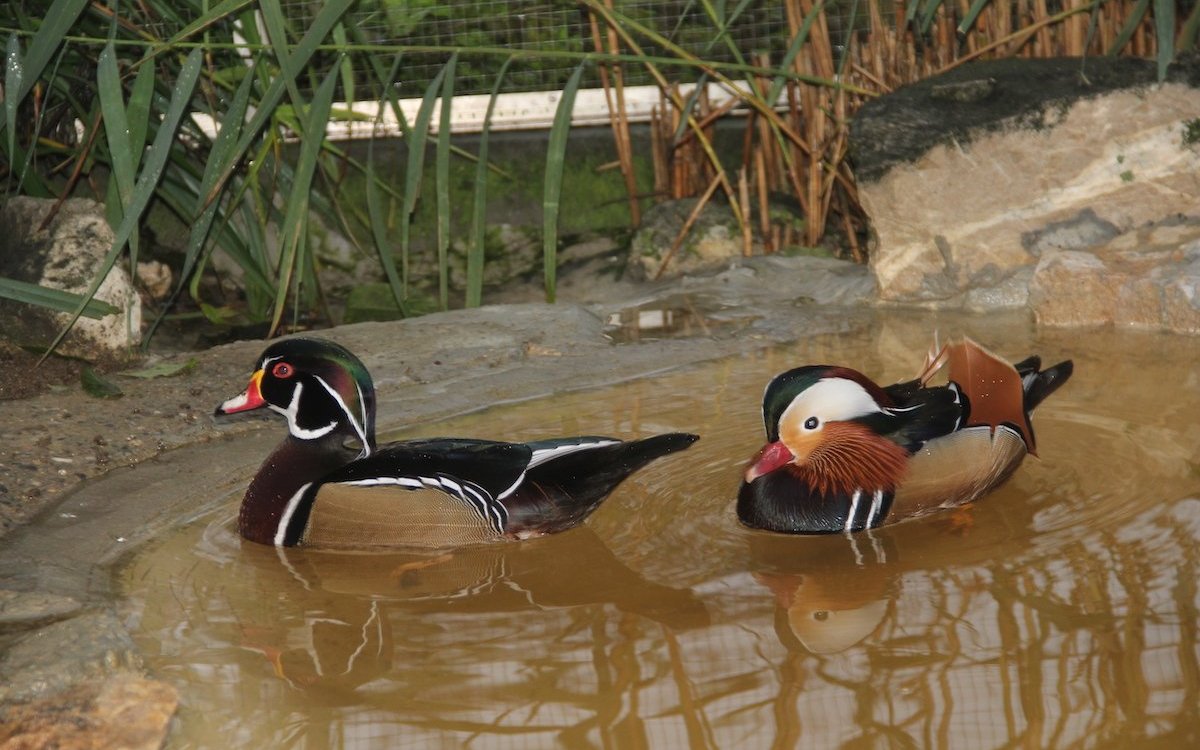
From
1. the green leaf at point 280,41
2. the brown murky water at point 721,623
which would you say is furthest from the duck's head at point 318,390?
the green leaf at point 280,41

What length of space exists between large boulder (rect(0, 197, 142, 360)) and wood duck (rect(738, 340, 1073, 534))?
2.89 meters

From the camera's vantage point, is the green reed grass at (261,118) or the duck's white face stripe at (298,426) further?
the green reed grass at (261,118)

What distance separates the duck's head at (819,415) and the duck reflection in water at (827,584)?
23 cm

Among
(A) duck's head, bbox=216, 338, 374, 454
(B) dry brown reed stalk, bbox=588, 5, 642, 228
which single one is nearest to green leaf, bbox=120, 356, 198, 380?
(A) duck's head, bbox=216, 338, 374, 454

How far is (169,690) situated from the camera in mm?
2904

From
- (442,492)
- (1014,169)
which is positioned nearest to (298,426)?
(442,492)

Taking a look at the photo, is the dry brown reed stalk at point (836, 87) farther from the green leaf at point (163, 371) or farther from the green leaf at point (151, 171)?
the green leaf at point (163, 371)

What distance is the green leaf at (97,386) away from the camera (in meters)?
5.12

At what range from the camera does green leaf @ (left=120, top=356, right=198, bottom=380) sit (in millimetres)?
5430

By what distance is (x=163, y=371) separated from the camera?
5453mm

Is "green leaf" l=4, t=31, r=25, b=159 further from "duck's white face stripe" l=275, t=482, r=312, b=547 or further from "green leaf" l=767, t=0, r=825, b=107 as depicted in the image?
"green leaf" l=767, t=0, r=825, b=107

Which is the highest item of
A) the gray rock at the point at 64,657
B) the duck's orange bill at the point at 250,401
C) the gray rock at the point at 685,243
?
the gray rock at the point at 685,243

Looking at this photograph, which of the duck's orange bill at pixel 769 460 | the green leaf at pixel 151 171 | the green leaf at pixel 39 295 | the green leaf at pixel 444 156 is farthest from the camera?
the green leaf at pixel 444 156

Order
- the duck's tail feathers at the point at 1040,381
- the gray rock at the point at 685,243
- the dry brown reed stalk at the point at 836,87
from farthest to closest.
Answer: the gray rock at the point at 685,243
the dry brown reed stalk at the point at 836,87
the duck's tail feathers at the point at 1040,381
